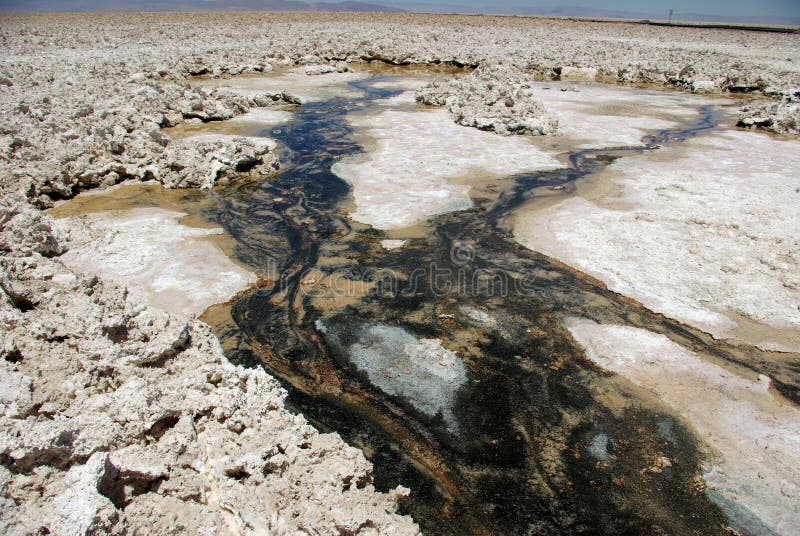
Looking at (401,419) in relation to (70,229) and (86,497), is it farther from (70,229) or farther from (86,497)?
(70,229)

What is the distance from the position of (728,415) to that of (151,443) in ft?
11.8

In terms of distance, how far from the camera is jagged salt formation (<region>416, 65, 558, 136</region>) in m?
10.1

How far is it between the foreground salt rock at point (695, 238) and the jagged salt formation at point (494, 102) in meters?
2.65

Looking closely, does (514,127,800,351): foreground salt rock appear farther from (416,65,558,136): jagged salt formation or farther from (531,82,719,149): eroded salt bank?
(416,65,558,136): jagged salt formation

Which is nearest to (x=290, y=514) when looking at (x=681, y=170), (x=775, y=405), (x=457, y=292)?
(x=457, y=292)

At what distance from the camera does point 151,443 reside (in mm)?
2408

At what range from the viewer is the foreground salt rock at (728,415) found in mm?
2682

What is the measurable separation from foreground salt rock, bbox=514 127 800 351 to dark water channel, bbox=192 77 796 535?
345mm

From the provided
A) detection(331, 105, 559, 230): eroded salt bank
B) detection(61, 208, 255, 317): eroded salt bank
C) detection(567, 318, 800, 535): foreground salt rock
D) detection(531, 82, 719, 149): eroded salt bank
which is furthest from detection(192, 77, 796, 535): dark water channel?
detection(531, 82, 719, 149): eroded salt bank

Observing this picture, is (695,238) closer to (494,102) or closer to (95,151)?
(494,102)

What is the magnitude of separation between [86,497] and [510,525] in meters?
2.02

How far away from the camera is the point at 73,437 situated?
220 cm

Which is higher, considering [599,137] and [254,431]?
[599,137]

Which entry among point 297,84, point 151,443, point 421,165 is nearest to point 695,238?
A: point 421,165
